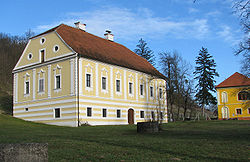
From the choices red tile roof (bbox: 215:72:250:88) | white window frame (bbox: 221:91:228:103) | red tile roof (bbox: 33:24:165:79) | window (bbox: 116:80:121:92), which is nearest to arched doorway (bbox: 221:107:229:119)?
white window frame (bbox: 221:91:228:103)

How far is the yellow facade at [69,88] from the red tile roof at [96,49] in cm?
64

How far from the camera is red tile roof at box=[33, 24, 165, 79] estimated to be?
3109cm

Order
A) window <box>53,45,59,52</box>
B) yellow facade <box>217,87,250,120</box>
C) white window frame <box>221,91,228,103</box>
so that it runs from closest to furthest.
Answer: window <box>53,45,59,52</box>
yellow facade <box>217,87,250,120</box>
white window frame <box>221,91,228,103</box>

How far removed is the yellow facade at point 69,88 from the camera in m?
29.0

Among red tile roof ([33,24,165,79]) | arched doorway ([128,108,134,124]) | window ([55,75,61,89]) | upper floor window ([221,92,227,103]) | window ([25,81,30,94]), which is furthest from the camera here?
upper floor window ([221,92,227,103])

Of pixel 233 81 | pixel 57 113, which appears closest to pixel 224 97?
pixel 233 81

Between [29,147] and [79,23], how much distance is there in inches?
1335

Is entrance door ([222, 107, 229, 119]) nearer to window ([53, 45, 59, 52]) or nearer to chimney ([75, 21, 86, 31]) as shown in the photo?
chimney ([75, 21, 86, 31])

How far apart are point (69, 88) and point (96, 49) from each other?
22.2 ft

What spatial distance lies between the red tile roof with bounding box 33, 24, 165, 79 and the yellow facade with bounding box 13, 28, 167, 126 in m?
0.64

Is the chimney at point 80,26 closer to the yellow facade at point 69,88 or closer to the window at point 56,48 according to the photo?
the yellow facade at point 69,88

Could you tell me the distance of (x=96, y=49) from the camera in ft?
110

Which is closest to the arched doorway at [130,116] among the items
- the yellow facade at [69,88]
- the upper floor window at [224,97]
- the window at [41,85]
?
the yellow facade at [69,88]

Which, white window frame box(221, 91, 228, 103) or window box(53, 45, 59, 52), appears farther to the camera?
white window frame box(221, 91, 228, 103)
